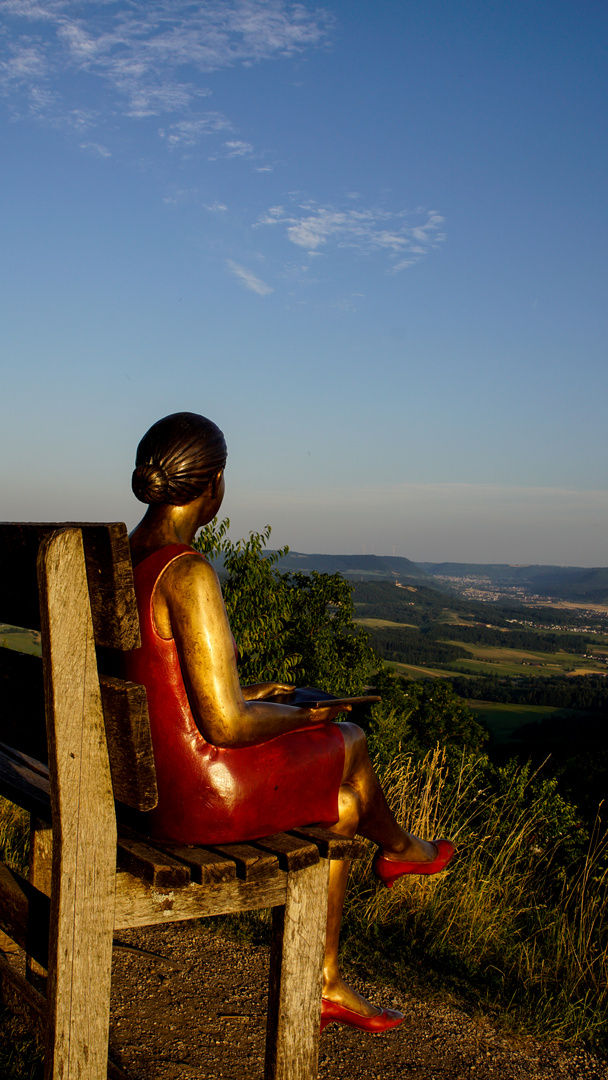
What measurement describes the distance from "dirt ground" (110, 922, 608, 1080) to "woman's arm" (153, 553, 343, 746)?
153cm

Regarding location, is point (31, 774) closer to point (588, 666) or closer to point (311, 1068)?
point (311, 1068)

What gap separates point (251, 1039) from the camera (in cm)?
310

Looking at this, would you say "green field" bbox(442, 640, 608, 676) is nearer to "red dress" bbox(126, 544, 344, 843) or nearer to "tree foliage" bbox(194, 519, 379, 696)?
"tree foliage" bbox(194, 519, 379, 696)

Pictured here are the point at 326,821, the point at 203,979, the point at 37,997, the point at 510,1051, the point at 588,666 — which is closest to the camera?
the point at 326,821

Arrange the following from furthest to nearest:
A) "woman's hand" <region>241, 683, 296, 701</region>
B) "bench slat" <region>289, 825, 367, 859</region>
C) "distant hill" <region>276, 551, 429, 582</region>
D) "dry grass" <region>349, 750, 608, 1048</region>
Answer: "distant hill" <region>276, 551, 429, 582</region>
"dry grass" <region>349, 750, 608, 1048</region>
"woman's hand" <region>241, 683, 296, 701</region>
"bench slat" <region>289, 825, 367, 859</region>

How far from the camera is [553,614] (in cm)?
10581

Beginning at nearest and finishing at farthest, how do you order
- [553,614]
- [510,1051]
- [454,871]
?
[510,1051]
[454,871]
[553,614]

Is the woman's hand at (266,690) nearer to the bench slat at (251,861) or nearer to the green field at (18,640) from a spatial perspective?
the bench slat at (251,861)

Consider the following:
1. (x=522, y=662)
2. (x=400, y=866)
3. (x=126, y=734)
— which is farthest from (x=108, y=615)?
(x=522, y=662)

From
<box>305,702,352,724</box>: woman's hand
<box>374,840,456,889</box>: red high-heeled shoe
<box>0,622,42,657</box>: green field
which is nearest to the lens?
<box>305,702,352,724</box>: woman's hand

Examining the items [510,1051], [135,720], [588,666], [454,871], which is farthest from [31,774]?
[588,666]

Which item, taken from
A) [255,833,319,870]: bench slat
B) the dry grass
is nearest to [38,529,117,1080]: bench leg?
[255,833,319,870]: bench slat

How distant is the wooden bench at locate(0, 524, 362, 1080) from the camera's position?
1.83 m

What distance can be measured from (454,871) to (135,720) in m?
3.30
